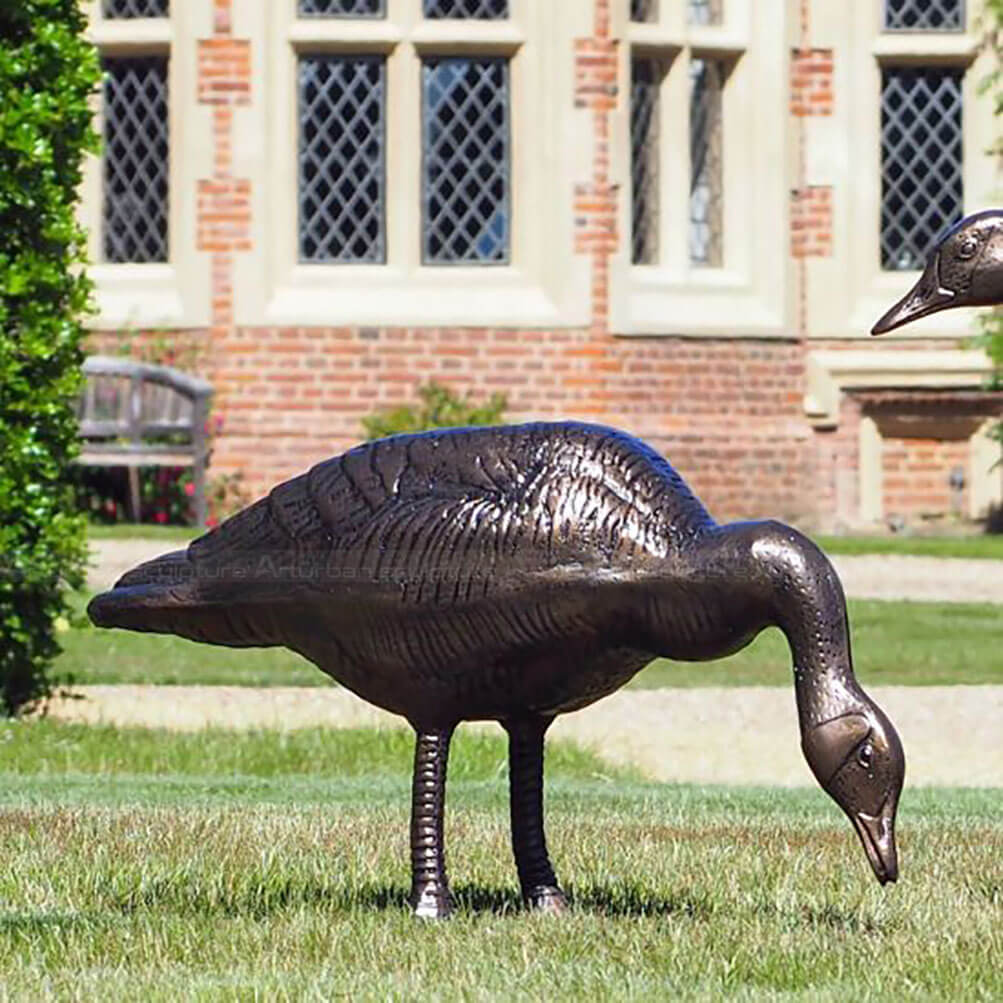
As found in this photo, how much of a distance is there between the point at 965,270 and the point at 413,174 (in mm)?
14426

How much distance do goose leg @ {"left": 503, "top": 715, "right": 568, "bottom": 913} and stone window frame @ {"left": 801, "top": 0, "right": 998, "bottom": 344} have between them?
1557cm

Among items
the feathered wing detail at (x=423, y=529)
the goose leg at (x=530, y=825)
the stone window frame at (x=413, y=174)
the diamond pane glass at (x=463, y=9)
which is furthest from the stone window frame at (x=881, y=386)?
the feathered wing detail at (x=423, y=529)

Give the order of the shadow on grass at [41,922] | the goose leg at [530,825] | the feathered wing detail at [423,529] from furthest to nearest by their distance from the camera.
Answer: the goose leg at [530,825]
the shadow on grass at [41,922]
the feathered wing detail at [423,529]

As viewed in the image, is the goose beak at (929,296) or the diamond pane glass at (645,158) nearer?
the goose beak at (929,296)

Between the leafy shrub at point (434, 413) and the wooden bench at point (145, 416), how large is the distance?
1.21 metres

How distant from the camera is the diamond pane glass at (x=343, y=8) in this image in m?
21.0

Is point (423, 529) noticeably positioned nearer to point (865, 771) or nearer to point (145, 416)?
point (865, 771)

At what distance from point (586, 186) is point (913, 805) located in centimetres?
1167

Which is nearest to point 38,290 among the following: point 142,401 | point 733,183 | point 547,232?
point 142,401

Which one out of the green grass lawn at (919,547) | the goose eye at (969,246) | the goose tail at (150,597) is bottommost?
the green grass lawn at (919,547)

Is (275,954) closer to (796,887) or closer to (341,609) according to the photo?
(341,609)

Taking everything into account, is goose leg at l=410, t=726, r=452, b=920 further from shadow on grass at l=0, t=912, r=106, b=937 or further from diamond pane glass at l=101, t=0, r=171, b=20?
diamond pane glass at l=101, t=0, r=171, b=20

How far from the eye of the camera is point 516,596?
6098 millimetres

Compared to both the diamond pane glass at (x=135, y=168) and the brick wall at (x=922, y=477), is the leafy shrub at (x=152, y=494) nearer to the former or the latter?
the diamond pane glass at (x=135, y=168)
